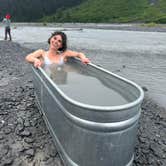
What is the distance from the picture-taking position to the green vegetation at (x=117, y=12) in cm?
5780

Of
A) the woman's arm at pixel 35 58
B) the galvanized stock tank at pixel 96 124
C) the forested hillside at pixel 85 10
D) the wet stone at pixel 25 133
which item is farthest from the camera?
the forested hillside at pixel 85 10

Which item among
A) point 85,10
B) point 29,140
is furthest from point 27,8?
point 29,140

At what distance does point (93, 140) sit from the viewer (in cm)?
227

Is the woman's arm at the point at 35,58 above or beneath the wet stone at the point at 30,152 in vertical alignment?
above

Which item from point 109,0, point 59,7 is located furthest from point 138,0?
point 59,7

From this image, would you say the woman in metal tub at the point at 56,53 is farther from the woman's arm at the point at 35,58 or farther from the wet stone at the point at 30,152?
the wet stone at the point at 30,152

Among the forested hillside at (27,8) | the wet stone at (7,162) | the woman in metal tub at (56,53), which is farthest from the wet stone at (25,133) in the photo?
the forested hillside at (27,8)

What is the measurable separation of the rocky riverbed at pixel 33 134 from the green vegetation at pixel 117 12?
52.4m

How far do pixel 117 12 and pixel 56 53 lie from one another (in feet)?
215

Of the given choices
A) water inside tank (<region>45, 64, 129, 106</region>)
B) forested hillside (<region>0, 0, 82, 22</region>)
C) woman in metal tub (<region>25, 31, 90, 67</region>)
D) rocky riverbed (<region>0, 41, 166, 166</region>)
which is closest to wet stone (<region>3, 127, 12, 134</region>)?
rocky riverbed (<region>0, 41, 166, 166</region>)

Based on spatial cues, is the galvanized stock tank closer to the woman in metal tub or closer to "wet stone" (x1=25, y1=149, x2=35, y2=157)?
"wet stone" (x1=25, y1=149, x2=35, y2=157)

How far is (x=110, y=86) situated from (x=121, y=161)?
1.23m

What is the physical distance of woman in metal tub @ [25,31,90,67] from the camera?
4.24m

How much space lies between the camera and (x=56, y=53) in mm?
4551
